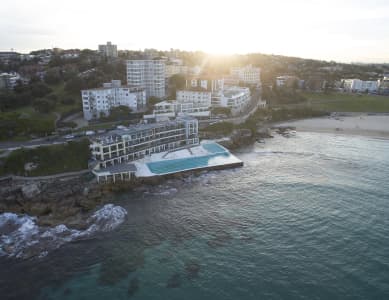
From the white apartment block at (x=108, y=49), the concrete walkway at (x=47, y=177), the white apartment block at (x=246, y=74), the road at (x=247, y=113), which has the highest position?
the white apartment block at (x=108, y=49)

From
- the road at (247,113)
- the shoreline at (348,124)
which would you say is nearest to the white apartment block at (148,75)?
the road at (247,113)

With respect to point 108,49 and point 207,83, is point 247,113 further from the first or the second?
point 108,49

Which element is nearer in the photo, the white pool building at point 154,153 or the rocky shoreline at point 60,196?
the rocky shoreline at point 60,196

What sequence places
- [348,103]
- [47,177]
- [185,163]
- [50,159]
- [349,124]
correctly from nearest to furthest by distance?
[47,177]
[50,159]
[185,163]
[349,124]
[348,103]

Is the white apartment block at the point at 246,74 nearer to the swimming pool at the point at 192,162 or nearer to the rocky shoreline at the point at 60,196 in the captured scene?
the swimming pool at the point at 192,162

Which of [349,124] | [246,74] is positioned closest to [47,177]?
[349,124]

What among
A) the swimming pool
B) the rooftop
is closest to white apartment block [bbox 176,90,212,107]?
the swimming pool

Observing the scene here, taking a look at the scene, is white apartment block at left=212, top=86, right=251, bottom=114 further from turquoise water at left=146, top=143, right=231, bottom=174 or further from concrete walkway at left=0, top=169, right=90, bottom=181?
concrete walkway at left=0, top=169, right=90, bottom=181

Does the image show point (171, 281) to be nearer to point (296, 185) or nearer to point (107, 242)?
point (107, 242)
